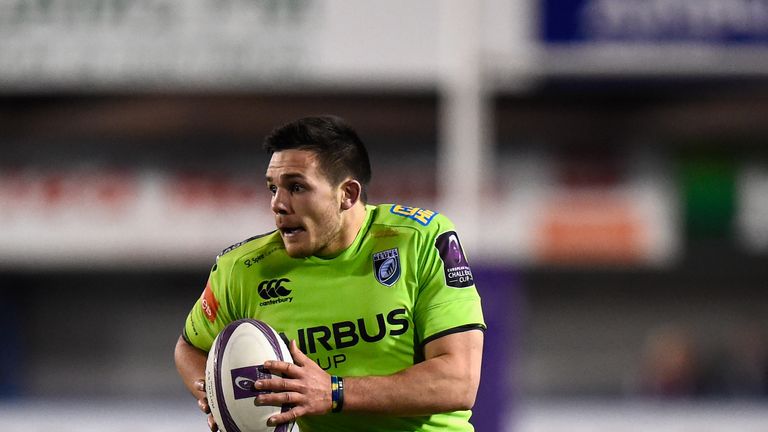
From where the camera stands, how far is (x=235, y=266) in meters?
4.00

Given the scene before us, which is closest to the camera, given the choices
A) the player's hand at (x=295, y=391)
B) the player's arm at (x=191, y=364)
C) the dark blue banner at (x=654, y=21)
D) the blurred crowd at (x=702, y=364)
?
the player's hand at (x=295, y=391)

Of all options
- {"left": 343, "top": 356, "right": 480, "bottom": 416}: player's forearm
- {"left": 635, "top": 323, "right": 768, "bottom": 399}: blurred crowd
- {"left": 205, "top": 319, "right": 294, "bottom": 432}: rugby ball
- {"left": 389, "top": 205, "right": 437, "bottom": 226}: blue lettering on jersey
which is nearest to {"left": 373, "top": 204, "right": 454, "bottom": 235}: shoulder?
{"left": 389, "top": 205, "right": 437, "bottom": 226}: blue lettering on jersey

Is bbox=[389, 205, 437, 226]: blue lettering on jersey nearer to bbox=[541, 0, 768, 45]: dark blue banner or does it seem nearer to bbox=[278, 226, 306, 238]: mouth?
bbox=[278, 226, 306, 238]: mouth

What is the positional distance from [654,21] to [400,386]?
17.8ft

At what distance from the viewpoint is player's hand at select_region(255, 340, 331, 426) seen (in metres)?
3.44

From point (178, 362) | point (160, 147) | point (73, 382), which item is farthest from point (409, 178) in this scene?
point (178, 362)

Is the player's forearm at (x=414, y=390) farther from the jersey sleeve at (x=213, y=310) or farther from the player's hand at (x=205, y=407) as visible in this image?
the jersey sleeve at (x=213, y=310)

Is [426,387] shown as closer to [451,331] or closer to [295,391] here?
[451,331]

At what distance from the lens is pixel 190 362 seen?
4.05 meters

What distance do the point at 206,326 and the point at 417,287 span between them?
70cm

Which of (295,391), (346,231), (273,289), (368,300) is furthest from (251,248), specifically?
(295,391)

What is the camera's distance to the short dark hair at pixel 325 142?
374 cm

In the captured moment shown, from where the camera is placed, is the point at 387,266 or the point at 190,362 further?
the point at 190,362

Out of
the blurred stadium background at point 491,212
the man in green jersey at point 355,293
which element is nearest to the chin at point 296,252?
the man in green jersey at point 355,293
